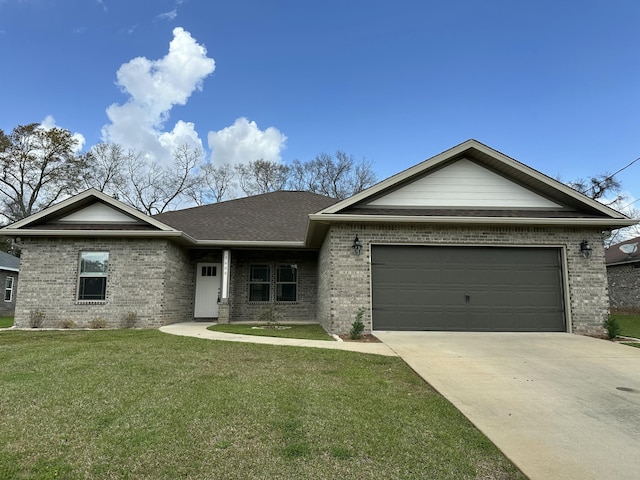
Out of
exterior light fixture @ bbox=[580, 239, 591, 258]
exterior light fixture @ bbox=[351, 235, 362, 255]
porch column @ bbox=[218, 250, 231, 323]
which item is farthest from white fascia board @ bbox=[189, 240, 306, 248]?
exterior light fixture @ bbox=[580, 239, 591, 258]

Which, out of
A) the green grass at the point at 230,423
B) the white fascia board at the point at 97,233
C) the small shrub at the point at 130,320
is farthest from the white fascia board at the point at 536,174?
the small shrub at the point at 130,320

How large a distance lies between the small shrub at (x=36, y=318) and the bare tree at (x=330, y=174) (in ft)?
78.3

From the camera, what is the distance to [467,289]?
1052cm

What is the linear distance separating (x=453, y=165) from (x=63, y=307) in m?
12.6

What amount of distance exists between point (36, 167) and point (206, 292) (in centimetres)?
2419

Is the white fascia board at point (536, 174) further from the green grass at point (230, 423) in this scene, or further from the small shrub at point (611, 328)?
the green grass at point (230, 423)

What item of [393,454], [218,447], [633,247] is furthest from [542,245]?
[633,247]

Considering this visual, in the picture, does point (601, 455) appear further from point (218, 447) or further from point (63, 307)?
point (63, 307)

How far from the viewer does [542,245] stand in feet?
34.8

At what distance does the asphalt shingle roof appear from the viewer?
14273 millimetres

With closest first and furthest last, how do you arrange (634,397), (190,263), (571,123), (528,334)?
(634,397), (528,334), (190,263), (571,123)

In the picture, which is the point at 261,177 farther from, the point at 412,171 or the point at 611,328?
the point at 611,328

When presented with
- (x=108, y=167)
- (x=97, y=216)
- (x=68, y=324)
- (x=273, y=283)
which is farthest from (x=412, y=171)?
(x=108, y=167)

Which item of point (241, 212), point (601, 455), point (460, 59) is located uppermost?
point (460, 59)
